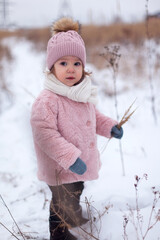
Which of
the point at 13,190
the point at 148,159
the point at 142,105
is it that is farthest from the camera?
the point at 142,105

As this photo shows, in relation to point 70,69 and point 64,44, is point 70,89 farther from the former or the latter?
point 64,44

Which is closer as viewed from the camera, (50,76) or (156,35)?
(50,76)

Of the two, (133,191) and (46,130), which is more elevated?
(46,130)

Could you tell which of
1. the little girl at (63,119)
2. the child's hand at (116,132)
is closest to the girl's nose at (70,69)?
the little girl at (63,119)

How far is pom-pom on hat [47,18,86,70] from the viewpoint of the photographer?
59.4 inches

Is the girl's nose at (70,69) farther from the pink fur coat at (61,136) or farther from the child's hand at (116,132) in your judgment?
the child's hand at (116,132)

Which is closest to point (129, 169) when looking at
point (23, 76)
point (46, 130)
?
point (46, 130)

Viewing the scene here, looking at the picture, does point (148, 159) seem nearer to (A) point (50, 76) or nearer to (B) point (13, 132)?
(A) point (50, 76)

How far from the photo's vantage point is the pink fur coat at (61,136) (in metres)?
1.38

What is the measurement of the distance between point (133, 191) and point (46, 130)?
107cm

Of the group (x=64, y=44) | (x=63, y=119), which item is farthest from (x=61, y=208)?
(x=64, y=44)

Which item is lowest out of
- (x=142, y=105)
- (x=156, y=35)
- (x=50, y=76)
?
(x=142, y=105)

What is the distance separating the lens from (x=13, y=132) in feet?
11.7

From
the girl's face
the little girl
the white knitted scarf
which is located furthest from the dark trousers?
the girl's face
